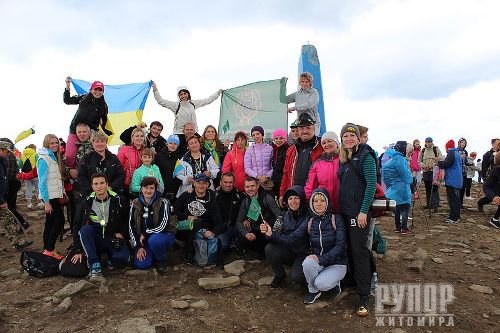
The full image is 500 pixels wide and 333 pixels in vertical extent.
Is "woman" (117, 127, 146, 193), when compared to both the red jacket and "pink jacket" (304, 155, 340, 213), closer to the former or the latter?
the red jacket

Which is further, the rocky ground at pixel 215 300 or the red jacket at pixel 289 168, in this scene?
the red jacket at pixel 289 168

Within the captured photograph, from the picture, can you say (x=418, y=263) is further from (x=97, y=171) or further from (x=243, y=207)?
(x=97, y=171)

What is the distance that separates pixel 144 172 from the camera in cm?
696

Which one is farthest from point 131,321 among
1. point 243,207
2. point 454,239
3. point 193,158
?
point 454,239

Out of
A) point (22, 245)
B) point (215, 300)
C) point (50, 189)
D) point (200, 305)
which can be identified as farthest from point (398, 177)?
point (22, 245)

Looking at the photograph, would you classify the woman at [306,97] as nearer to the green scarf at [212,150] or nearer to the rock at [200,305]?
the green scarf at [212,150]

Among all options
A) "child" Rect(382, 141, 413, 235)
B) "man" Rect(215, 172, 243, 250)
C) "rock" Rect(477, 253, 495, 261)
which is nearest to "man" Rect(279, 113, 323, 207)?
"man" Rect(215, 172, 243, 250)

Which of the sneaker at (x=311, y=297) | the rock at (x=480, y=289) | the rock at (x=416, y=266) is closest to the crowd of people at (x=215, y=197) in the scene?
the sneaker at (x=311, y=297)

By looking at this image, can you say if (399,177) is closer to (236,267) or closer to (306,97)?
(306,97)

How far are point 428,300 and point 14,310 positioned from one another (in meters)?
6.42

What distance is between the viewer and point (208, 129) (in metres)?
7.91

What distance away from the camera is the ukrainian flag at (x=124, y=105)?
Result: 994 centimetres

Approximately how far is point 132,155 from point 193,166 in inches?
52.8

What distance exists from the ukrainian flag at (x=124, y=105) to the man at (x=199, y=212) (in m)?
4.18
